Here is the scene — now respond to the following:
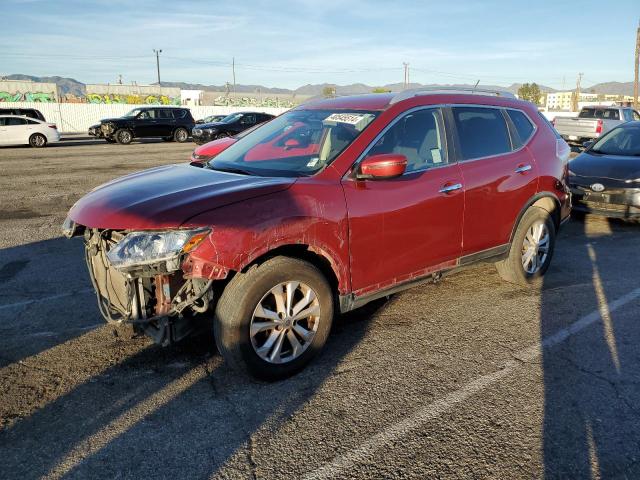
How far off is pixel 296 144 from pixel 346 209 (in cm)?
96

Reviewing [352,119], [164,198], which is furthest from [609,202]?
[164,198]

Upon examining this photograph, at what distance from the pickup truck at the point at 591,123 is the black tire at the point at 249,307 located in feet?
59.4

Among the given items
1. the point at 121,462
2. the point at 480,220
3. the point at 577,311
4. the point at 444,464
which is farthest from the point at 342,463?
the point at 577,311

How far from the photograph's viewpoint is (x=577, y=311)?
4562 millimetres

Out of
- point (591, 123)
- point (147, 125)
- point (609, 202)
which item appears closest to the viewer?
point (609, 202)

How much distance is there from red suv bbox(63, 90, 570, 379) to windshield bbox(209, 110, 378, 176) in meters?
0.02

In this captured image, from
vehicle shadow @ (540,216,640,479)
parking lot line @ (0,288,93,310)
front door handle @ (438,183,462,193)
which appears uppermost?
front door handle @ (438,183,462,193)

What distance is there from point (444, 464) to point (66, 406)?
87.2 inches

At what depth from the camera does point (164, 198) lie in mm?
3180

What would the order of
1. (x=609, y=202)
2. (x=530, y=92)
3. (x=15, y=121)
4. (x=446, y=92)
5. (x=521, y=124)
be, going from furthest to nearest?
(x=530, y=92), (x=15, y=121), (x=609, y=202), (x=521, y=124), (x=446, y=92)

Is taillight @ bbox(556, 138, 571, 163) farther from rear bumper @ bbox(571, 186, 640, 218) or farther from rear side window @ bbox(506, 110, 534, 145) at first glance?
rear bumper @ bbox(571, 186, 640, 218)

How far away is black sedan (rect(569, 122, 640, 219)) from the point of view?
7.54 m

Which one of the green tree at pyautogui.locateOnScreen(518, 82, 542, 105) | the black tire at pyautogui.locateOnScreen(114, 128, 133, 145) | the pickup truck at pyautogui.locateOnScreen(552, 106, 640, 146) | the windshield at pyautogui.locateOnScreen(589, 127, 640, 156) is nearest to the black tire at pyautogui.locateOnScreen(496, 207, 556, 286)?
the windshield at pyautogui.locateOnScreen(589, 127, 640, 156)

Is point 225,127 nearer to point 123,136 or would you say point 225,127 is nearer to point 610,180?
point 123,136
